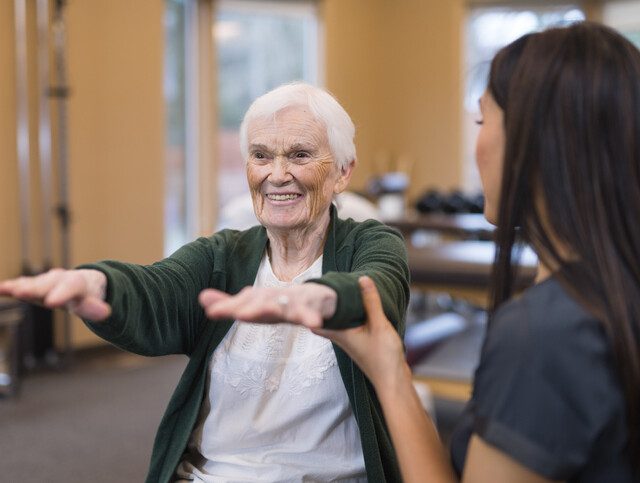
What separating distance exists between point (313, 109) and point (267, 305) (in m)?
0.63

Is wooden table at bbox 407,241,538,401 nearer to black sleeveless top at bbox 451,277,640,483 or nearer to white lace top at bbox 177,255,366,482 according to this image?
white lace top at bbox 177,255,366,482

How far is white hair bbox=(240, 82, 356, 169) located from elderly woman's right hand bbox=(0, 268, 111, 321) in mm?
494

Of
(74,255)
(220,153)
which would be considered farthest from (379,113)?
(74,255)

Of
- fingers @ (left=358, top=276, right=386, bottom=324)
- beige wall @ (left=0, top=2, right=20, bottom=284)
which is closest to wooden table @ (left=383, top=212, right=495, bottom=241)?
beige wall @ (left=0, top=2, right=20, bottom=284)

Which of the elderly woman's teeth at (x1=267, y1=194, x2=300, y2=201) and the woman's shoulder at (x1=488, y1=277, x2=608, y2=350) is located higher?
the elderly woman's teeth at (x1=267, y1=194, x2=300, y2=201)

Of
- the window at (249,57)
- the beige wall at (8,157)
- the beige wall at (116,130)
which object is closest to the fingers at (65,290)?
the beige wall at (8,157)

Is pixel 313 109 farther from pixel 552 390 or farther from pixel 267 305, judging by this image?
pixel 552 390

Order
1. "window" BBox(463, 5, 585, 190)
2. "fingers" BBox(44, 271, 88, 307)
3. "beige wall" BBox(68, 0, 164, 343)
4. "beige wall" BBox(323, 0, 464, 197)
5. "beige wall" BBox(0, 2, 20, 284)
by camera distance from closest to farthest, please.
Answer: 1. "fingers" BBox(44, 271, 88, 307)
2. "beige wall" BBox(0, 2, 20, 284)
3. "beige wall" BBox(68, 0, 164, 343)
4. "window" BBox(463, 5, 585, 190)
5. "beige wall" BBox(323, 0, 464, 197)

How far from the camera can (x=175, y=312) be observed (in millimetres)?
1435

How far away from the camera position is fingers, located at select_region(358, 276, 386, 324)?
116cm

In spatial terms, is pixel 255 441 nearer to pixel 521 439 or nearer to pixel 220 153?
pixel 521 439

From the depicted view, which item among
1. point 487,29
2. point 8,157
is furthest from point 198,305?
point 487,29

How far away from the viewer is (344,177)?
5.31 feet

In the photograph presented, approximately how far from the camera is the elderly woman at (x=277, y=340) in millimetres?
1433
